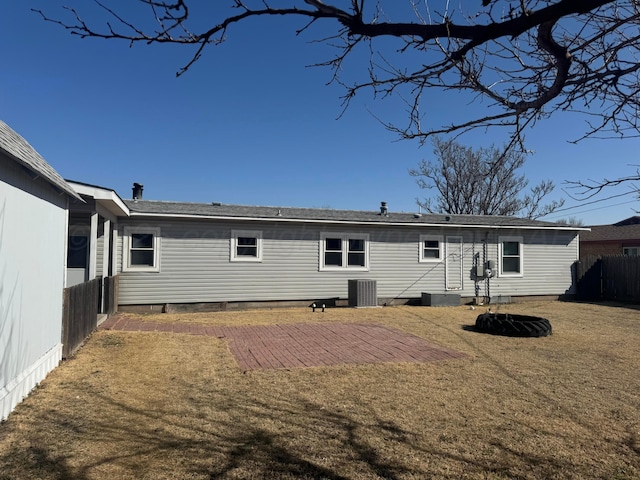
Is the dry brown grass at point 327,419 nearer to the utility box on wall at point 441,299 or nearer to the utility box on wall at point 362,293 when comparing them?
the utility box on wall at point 362,293

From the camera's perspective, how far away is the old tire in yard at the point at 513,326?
8.73 metres

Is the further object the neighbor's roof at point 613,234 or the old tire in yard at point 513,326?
the neighbor's roof at point 613,234

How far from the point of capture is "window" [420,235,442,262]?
1497 cm

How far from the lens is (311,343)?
798 centimetres

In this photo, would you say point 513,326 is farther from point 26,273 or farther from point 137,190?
point 137,190

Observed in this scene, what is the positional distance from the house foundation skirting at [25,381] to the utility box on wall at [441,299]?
1115 centimetres

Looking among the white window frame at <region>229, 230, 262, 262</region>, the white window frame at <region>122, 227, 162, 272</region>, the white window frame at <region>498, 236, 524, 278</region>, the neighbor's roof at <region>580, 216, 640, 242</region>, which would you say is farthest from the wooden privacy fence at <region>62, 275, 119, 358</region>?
the neighbor's roof at <region>580, 216, 640, 242</region>

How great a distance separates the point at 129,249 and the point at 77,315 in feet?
17.4

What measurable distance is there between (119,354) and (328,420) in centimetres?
420

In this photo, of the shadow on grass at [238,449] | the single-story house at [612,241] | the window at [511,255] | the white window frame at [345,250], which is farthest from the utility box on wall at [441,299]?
the single-story house at [612,241]

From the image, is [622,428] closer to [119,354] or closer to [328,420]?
[328,420]

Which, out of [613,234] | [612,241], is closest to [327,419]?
[612,241]

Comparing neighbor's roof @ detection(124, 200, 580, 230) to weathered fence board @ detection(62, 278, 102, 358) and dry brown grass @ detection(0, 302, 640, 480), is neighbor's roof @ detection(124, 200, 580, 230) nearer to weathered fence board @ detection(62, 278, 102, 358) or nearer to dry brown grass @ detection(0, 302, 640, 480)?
weathered fence board @ detection(62, 278, 102, 358)

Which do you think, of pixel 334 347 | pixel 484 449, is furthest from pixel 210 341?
pixel 484 449
